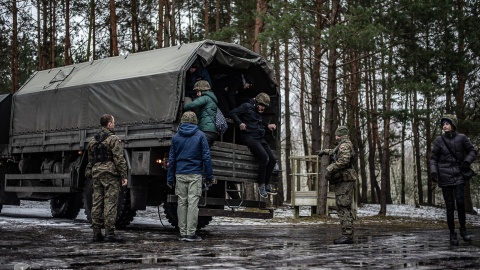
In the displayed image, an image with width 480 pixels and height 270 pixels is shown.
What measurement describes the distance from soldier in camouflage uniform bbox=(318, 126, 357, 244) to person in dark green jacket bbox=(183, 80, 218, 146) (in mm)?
2099

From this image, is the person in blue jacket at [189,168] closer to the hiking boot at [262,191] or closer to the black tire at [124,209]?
the hiking boot at [262,191]

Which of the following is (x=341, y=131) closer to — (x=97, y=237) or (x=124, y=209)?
(x=97, y=237)

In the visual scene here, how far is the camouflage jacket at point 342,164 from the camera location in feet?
31.7

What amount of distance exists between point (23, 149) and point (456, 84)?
18.7 metres

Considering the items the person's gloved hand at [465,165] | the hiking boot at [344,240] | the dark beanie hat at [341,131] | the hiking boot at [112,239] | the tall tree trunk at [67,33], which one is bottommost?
the hiking boot at [344,240]

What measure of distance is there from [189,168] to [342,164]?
232 cm

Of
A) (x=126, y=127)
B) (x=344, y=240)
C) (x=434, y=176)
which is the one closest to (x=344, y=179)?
(x=344, y=240)

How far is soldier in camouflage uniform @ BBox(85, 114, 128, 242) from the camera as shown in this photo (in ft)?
30.9

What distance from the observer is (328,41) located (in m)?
17.8

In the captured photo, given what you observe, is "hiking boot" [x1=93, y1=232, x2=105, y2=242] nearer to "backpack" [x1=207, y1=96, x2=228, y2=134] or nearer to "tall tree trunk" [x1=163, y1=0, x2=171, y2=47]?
"backpack" [x1=207, y1=96, x2=228, y2=134]

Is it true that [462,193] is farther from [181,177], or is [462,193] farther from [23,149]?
[23,149]

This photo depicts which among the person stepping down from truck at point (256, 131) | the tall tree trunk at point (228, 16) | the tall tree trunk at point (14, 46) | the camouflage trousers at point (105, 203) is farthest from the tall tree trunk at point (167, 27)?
the camouflage trousers at point (105, 203)

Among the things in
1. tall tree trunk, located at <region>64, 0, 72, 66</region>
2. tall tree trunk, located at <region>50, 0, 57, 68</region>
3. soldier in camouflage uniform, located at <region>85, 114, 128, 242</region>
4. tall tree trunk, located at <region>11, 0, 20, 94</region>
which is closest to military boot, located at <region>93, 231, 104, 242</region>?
soldier in camouflage uniform, located at <region>85, 114, 128, 242</region>

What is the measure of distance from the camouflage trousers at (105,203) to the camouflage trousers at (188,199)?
39.3 inches
